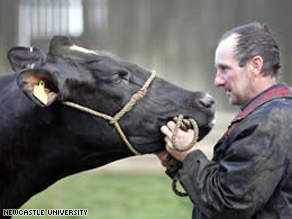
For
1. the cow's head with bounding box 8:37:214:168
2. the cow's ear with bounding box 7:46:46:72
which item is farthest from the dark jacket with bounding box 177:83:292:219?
the cow's ear with bounding box 7:46:46:72

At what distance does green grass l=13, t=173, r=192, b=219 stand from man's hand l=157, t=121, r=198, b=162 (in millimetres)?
4067

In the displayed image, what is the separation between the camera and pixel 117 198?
25.8 feet

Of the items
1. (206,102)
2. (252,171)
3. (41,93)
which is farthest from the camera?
(206,102)

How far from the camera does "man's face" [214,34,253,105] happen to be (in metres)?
2.69

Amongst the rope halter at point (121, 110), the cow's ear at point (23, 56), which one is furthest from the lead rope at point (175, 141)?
the cow's ear at point (23, 56)

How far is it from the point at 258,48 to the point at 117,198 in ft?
17.8

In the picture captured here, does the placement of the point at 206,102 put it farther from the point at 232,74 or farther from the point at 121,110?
the point at 121,110

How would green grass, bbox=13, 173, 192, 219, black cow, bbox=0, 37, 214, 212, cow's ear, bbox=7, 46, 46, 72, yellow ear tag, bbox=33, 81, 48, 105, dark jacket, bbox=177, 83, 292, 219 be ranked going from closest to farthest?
dark jacket, bbox=177, 83, 292, 219 < yellow ear tag, bbox=33, 81, 48, 105 < black cow, bbox=0, 37, 214, 212 < cow's ear, bbox=7, 46, 46, 72 < green grass, bbox=13, 173, 192, 219

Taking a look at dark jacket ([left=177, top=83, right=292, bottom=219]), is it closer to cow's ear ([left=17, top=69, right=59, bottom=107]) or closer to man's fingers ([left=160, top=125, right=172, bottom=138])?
man's fingers ([left=160, top=125, right=172, bottom=138])

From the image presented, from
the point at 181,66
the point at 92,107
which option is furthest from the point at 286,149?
the point at 181,66

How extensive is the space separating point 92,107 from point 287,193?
90cm

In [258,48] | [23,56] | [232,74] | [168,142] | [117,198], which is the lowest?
[117,198]

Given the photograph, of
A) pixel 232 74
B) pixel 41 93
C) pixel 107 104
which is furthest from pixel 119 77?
pixel 232 74

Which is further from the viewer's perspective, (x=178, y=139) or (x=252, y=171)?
(x=178, y=139)
